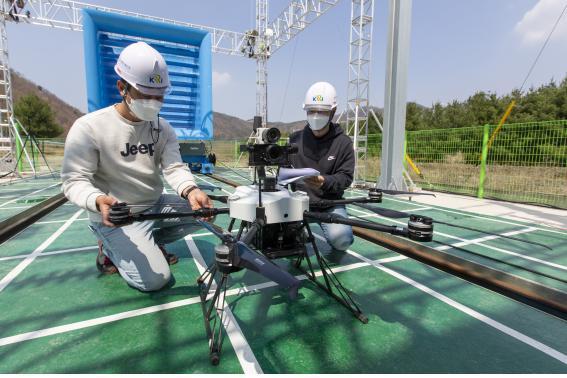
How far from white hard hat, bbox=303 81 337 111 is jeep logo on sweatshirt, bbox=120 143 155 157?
4.04ft

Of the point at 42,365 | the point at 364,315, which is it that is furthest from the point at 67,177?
the point at 364,315

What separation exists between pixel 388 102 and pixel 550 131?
2.68m

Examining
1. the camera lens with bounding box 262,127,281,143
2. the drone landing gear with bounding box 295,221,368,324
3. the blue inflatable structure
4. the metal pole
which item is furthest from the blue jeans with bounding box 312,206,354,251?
the blue inflatable structure

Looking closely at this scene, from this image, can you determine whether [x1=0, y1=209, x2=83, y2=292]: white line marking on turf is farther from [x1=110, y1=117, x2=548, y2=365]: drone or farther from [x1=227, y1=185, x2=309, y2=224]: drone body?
[x1=227, y1=185, x2=309, y2=224]: drone body

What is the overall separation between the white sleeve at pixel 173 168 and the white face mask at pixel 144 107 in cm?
37

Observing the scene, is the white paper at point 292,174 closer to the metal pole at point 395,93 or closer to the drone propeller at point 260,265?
the drone propeller at point 260,265

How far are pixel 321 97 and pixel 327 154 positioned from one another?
1.73 feet

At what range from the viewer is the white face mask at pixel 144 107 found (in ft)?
5.83

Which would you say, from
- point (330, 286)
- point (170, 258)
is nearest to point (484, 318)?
point (330, 286)

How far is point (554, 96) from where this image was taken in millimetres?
16969

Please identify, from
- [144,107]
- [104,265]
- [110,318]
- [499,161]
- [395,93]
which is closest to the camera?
[110,318]

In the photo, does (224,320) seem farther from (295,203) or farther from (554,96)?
(554,96)

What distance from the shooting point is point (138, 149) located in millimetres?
2043

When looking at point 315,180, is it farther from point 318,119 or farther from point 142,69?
point 142,69
